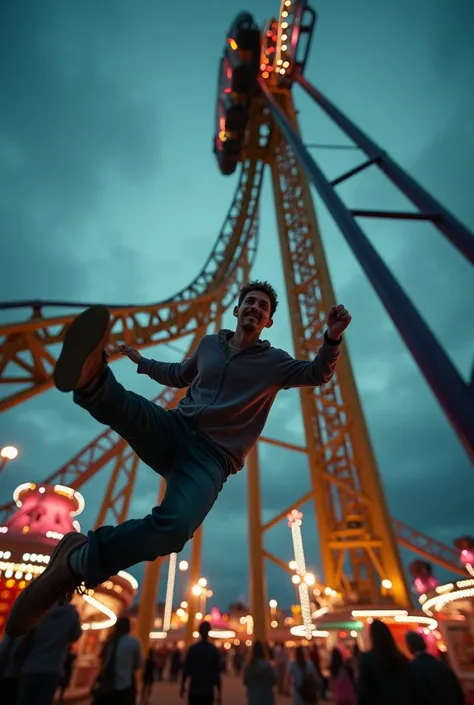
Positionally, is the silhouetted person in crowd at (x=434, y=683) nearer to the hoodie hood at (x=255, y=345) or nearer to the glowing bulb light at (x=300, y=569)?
the hoodie hood at (x=255, y=345)

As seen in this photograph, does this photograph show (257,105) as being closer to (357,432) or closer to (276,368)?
(357,432)

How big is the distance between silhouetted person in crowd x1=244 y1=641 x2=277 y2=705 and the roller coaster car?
44.9 ft

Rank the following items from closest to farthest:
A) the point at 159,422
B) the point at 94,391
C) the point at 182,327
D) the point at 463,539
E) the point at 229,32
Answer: the point at 94,391, the point at 159,422, the point at 463,539, the point at 182,327, the point at 229,32

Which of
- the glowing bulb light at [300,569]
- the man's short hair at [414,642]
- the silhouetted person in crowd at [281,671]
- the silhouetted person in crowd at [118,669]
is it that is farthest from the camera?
the silhouetted person in crowd at [281,671]

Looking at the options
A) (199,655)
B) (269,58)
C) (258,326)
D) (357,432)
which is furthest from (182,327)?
(269,58)

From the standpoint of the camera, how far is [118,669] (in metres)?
3.16

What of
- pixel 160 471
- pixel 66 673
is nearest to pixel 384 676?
pixel 160 471

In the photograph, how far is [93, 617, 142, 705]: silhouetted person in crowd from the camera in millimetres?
3076

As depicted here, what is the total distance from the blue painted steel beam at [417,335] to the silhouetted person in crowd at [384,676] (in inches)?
75.0

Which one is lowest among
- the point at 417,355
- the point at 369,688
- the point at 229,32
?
the point at 369,688

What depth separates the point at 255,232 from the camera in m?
14.0

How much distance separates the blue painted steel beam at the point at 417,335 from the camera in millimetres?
1267

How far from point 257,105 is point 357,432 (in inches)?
456

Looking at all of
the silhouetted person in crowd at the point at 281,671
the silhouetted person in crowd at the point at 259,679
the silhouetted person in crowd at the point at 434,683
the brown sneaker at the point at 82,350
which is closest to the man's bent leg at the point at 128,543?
the brown sneaker at the point at 82,350
